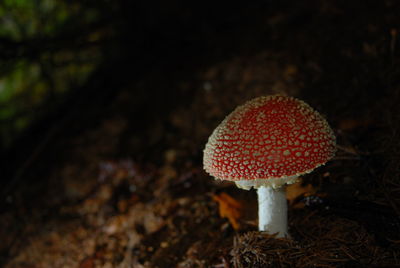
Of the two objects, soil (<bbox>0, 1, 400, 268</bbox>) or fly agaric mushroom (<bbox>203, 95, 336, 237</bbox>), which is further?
soil (<bbox>0, 1, 400, 268</bbox>)

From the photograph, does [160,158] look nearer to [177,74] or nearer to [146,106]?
[146,106]

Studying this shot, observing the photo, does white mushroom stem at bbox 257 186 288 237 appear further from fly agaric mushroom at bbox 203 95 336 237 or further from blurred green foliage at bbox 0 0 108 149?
blurred green foliage at bbox 0 0 108 149

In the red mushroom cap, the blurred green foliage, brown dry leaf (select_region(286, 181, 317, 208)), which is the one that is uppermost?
the blurred green foliage

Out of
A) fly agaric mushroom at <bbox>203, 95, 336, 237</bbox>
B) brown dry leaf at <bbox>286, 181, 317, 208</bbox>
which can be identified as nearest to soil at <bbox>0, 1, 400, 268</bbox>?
brown dry leaf at <bbox>286, 181, 317, 208</bbox>

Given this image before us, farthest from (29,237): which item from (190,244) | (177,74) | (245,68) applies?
(245,68)

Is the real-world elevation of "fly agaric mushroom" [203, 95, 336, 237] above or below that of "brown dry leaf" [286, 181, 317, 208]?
above

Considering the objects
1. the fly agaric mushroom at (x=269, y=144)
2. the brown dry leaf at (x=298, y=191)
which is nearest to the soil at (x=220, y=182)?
the brown dry leaf at (x=298, y=191)

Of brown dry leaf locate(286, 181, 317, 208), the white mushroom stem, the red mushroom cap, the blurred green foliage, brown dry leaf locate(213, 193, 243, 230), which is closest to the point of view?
the red mushroom cap
